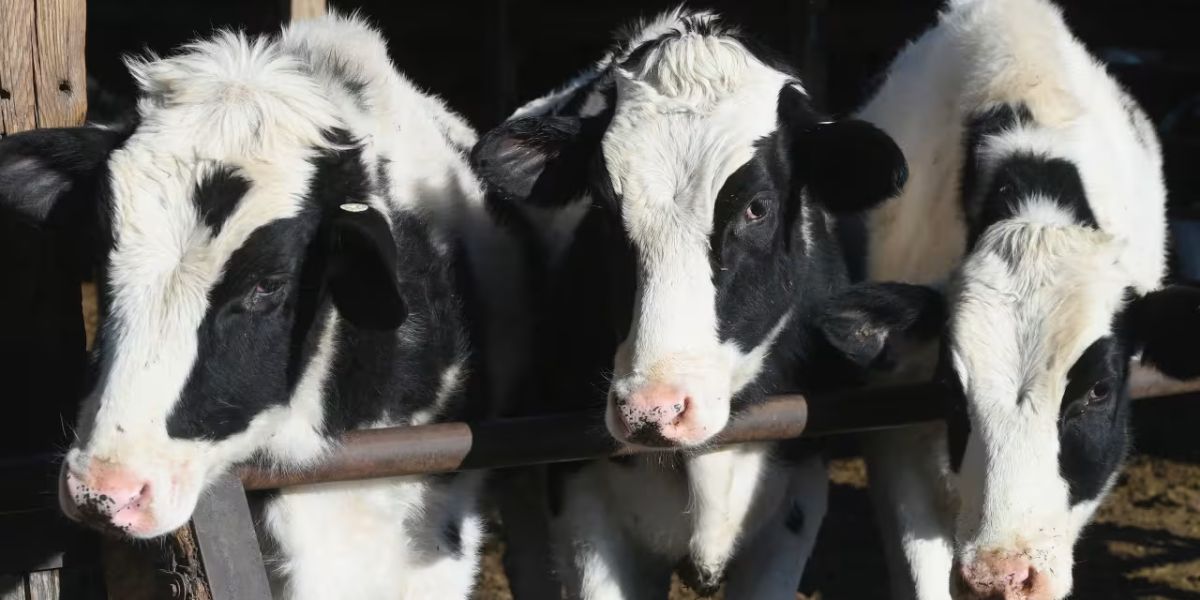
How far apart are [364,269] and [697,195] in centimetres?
78

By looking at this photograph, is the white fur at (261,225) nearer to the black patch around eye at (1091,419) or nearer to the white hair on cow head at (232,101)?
the white hair on cow head at (232,101)

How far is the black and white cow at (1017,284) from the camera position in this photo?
329cm

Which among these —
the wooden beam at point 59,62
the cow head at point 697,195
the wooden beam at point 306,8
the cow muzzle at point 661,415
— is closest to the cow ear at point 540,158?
the cow head at point 697,195

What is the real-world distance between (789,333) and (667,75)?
0.72 m

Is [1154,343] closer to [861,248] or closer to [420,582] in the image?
[861,248]

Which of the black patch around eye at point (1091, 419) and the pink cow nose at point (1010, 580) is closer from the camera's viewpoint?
the pink cow nose at point (1010, 580)

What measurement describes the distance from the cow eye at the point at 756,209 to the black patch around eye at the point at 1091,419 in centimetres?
80

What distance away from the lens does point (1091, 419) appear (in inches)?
136

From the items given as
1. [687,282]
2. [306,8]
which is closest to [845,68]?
[306,8]


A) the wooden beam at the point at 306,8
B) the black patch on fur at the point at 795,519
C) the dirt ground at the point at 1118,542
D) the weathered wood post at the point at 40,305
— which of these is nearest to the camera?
the weathered wood post at the point at 40,305

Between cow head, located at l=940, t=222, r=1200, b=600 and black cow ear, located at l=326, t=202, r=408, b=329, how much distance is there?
1326mm

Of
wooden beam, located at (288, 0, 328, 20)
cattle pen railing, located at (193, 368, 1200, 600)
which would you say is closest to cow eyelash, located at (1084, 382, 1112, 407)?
cattle pen railing, located at (193, 368, 1200, 600)

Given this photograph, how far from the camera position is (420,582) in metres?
3.82

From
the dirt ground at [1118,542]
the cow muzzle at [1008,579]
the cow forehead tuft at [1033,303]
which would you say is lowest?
the dirt ground at [1118,542]
